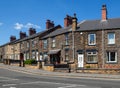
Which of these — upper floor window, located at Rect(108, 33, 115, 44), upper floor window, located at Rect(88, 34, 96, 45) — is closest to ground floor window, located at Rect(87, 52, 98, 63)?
upper floor window, located at Rect(88, 34, 96, 45)

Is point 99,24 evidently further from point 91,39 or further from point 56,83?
point 56,83

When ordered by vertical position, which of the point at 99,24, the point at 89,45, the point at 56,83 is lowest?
the point at 56,83

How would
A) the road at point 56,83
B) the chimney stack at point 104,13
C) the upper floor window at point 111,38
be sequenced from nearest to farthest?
the road at point 56,83 < the upper floor window at point 111,38 < the chimney stack at point 104,13

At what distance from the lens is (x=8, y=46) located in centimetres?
7762

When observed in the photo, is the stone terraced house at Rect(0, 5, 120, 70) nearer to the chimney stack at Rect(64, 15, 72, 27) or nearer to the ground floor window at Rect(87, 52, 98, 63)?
the ground floor window at Rect(87, 52, 98, 63)

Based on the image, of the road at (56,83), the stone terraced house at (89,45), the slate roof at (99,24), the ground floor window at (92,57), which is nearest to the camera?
the road at (56,83)

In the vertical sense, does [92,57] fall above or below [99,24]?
below

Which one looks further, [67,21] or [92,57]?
[67,21]

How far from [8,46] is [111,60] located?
41.3 m

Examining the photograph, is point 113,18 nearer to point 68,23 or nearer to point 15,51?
point 68,23

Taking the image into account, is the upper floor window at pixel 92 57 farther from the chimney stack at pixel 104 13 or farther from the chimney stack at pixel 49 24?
the chimney stack at pixel 49 24

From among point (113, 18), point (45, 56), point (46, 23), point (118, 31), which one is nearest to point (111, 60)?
point (118, 31)

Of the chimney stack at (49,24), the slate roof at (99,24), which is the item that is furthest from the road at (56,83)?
the chimney stack at (49,24)

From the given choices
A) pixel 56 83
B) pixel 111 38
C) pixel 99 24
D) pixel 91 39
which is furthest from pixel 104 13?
pixel 56 83
